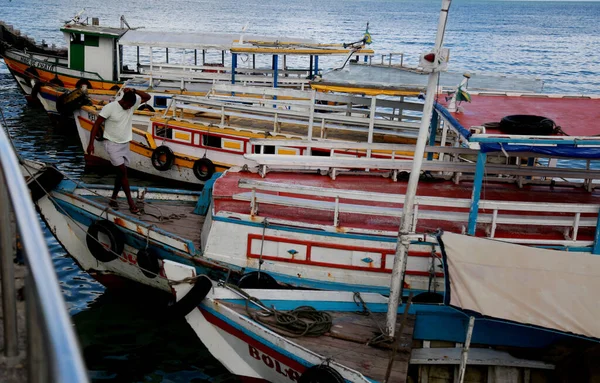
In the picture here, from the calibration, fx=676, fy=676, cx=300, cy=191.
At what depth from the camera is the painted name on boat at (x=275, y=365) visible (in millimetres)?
7618

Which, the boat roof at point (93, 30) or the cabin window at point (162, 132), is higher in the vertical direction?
the boat roof at point (93, 30)

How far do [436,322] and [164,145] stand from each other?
10.9 meters

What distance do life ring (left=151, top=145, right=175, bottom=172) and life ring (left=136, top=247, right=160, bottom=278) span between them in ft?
24.6

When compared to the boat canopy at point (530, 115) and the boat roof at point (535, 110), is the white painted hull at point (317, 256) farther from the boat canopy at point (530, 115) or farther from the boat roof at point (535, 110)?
the boat roof at point (535, 110)

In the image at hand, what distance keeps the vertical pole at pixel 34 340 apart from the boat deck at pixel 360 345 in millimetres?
5781

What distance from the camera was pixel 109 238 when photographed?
10359 mm

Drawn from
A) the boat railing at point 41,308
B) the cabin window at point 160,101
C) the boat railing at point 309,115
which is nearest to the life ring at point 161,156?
the boat railing at point 309,115

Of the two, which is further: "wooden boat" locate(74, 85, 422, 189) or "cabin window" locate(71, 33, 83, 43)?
"cabin window" locate(71, 33, 83, 43)

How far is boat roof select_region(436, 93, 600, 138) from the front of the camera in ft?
29.4

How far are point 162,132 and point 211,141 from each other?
5.43ft

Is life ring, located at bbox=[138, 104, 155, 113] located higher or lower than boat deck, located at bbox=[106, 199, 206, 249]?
higher

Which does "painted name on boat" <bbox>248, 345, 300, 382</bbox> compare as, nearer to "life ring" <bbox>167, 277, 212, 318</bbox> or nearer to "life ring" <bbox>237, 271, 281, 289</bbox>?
"life ring" <bbox>167, 277, 212, 318</bbox>

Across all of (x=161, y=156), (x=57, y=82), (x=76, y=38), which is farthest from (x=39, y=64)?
(x=161, y=156)

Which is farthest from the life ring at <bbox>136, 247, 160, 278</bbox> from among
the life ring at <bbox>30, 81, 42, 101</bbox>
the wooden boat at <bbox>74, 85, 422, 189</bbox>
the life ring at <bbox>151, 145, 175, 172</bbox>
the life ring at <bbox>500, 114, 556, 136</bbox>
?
the life ring at <bbox>30, 81, 42, 101</bbox>
